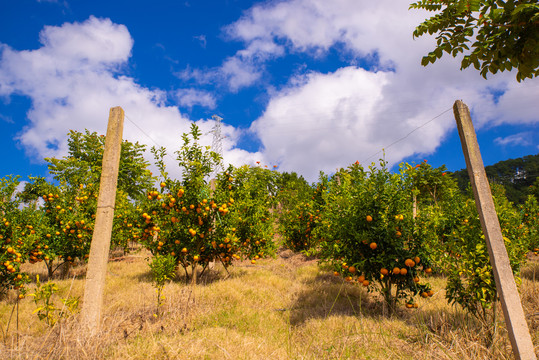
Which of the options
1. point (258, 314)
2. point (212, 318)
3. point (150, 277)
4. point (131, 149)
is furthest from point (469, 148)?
point (131, 149)

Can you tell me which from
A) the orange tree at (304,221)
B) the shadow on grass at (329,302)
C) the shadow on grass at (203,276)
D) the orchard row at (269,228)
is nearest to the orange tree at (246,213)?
the orchard row at (269,228)

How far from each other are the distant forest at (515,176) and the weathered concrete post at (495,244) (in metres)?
46.6

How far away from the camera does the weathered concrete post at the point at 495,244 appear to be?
2.58 meters

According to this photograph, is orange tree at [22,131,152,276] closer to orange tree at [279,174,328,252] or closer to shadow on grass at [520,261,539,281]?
orange tree at [279,174,328,252]

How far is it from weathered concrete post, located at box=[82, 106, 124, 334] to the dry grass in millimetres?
234

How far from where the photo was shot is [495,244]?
9.21 ft

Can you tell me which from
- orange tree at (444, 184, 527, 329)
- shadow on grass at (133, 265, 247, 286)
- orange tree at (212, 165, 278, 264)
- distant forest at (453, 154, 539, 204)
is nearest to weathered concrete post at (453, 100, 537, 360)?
orange tree at (444, 184, 527, 329)

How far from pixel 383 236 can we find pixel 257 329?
2.66 m

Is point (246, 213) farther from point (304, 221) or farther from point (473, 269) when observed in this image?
point (473, 269)

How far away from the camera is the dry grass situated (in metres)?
2.99

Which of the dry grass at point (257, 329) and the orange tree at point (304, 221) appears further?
the orange tree at point (304, 221)

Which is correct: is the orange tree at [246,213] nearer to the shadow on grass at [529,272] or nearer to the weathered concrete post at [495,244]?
the weathered concrete post at [495,244]

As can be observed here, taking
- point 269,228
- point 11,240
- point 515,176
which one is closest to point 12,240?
point 11,240

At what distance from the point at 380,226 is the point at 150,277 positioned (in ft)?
22.2
